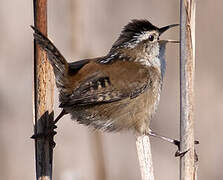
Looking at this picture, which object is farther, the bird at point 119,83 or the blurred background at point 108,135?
the blurred background at point 108,135

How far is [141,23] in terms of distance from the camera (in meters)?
3.07

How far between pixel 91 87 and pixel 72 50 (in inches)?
21.7

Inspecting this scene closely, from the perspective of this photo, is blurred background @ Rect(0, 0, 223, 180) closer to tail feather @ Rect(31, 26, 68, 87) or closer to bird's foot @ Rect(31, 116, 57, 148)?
tail feather @ Rect(31, 26, 68, 87)

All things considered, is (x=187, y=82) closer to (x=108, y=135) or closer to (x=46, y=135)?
(x=46, y=135)

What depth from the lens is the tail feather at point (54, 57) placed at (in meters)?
2.45

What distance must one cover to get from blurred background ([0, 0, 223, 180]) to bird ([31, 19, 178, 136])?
545 millimetres

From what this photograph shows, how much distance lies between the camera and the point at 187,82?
93.0 inches

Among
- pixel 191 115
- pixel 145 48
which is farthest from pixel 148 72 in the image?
pixel 191 115

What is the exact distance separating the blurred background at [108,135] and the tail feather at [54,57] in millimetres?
863

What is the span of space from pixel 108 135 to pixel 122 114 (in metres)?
1.34

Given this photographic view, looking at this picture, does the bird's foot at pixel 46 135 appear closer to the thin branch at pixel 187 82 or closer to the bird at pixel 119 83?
the bird at pixel 119 83

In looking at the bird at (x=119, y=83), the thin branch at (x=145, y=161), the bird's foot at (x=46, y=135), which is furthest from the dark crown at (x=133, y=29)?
the bird's foot at (x=46, y=135)
